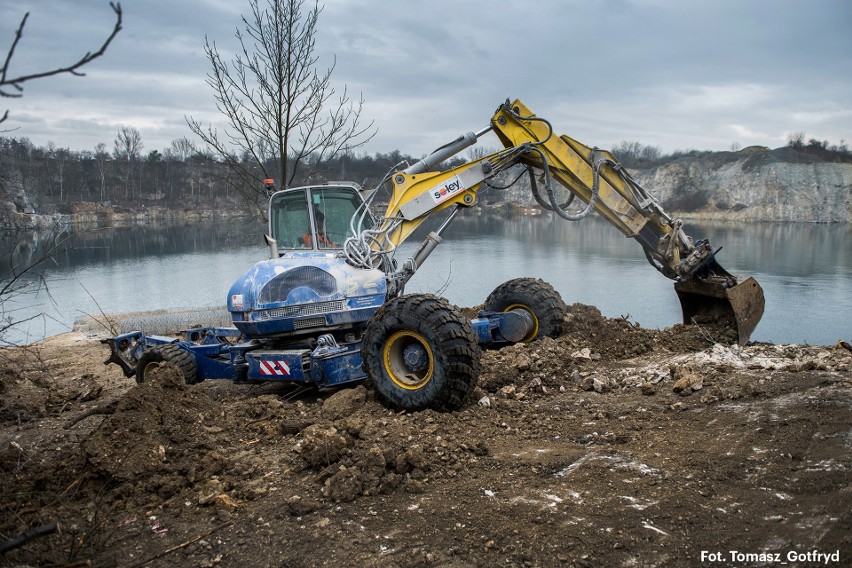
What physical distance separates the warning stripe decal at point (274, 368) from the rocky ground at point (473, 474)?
537mm

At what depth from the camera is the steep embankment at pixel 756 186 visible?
4781 cm

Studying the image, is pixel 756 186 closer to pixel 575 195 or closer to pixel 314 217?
pixel 575 195

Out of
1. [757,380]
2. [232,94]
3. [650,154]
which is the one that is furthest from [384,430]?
[650,154]

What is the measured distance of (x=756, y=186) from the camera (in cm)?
5084

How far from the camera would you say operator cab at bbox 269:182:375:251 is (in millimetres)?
7488

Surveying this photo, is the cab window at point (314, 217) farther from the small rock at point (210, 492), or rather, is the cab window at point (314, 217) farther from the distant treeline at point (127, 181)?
the distant treeline at point (127, 181)

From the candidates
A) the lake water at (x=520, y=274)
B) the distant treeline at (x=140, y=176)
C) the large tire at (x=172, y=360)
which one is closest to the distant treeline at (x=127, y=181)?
the distant treeline at (x=140, y=176)

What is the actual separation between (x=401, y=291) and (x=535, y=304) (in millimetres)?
1753

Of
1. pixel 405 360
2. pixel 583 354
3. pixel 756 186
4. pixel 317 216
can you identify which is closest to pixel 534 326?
pixel 583 354

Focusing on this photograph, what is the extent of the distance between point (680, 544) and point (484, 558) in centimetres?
98

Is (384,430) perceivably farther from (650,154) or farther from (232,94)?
(650,154)

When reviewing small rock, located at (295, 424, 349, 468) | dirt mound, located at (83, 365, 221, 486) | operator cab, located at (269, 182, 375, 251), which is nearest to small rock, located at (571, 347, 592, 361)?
operator cab, located at (269, 182, 375, 251)

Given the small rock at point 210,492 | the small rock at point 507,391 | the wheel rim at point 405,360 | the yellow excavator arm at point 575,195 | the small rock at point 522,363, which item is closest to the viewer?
the small rock at point 210,492

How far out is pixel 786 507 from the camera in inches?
144
